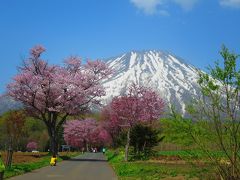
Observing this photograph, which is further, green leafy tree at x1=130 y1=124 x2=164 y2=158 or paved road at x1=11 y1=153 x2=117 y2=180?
green leafy tree at x1=130 y1=124 x2=164 y2=158

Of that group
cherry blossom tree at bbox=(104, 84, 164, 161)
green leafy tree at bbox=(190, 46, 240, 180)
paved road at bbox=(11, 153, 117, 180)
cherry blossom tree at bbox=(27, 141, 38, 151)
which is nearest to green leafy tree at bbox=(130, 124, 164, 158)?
cherry blossom tree at bbox=(104, 84, 164, 161)

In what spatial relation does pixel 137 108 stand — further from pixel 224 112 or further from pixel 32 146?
pixel 32 146

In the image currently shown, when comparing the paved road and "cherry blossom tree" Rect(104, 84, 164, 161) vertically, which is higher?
"cherry blossom tree" Rect(104, 84, 164, 161)

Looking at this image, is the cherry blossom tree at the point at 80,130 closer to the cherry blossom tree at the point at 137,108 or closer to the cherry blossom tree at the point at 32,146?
the cherry blossom tree at the point at 32,146

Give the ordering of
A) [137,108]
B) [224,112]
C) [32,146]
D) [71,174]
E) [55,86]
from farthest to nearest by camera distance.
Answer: [32,146] → [55,86] → [137,108] → [71,174] → [224,112]

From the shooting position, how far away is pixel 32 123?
124625 millimetres

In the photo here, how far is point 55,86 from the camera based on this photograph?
1869 inches

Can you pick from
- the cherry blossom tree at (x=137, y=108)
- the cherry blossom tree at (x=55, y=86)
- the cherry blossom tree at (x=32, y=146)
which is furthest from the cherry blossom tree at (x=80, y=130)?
the cherry blossom tree at (x=137, y=108)

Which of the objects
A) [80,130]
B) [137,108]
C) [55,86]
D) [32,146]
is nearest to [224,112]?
[137,108]

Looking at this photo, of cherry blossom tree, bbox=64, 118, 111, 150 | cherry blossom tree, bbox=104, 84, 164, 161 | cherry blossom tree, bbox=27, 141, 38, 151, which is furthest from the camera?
cherry blossom tree, bbox=27, 141, 38, 151

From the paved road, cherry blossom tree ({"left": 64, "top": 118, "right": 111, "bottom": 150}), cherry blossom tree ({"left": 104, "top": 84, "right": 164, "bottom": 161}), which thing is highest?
cherry blossom tree ({"left": 64, "top": 118, "right": 111, "bottom": 150})

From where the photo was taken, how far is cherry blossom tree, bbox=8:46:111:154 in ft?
156

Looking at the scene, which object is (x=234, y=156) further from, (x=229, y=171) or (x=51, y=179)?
(x=51, y=179)

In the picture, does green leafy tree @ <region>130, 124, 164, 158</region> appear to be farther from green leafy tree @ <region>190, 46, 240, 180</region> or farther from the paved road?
green leafy tree @ <region>190, 46, 240, 180</region>
